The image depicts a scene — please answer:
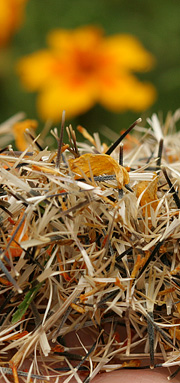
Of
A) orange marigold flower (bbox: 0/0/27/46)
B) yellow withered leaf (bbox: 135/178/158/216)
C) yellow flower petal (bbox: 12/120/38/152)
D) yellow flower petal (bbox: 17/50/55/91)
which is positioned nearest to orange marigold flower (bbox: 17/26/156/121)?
yellow flower petal (bbox: 17/50/55/91)

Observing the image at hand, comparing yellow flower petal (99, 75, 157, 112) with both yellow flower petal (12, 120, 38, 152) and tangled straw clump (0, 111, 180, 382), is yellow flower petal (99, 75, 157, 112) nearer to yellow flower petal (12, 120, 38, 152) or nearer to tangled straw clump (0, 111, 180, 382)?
yellow flower petal (12, 120, 38, 152)

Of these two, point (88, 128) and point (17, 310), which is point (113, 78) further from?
point (17, 310)

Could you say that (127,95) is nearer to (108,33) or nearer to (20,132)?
(108,33)

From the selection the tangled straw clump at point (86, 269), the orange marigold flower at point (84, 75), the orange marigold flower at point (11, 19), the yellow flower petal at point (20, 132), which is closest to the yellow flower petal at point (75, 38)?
the orange marigold flower at point (84, 75)

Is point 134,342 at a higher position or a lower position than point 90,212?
lower

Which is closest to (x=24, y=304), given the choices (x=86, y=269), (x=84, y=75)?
(x=86, y=269)

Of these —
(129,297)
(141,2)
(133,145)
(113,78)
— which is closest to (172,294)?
(129,297)
